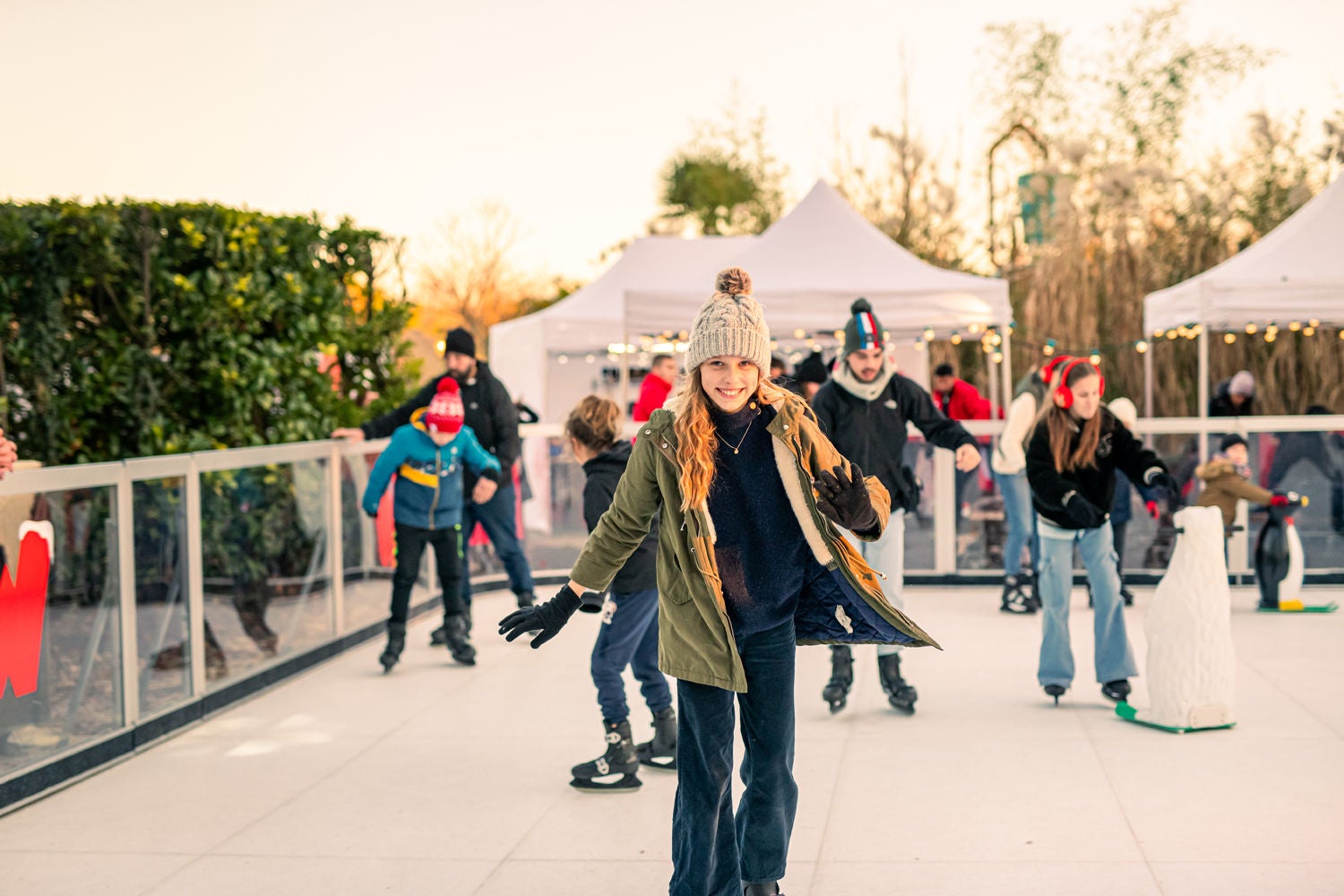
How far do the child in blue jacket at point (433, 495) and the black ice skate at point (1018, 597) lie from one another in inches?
151

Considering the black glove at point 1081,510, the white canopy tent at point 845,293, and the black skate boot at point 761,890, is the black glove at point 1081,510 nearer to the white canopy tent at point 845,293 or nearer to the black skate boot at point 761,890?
the black skate boot at point 761,890

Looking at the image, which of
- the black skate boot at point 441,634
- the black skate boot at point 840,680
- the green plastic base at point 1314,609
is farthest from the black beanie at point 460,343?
the green plastic base at point 1314,609

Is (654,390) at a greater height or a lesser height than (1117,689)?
greater

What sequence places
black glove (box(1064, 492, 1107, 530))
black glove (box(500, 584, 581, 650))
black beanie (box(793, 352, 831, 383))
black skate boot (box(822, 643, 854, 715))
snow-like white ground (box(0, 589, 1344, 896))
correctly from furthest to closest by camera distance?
1. black beanie (box(793, 352, 831, 383))
2. black skate boot (box(822, 643, 854, 715))
3. black glove (box(1064, 492, 1107, 530))
4. snow-like white ground (box(0, 589, 1344, 896))
5. black glove (box(500, 584, 581, 650))

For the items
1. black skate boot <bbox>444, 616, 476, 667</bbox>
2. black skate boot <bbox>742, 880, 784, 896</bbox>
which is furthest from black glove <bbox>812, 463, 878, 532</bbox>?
black skate boot <bbox>444, 616, 476, 667</bbox>

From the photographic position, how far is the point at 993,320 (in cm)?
1329

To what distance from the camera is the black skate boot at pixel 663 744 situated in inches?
226

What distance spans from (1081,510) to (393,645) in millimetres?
3842

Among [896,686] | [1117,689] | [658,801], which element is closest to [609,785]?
[658,801]

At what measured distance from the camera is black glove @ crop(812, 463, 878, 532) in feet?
11.5

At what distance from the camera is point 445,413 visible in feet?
25.3

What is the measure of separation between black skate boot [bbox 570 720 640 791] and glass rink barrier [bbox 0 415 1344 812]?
2067mm

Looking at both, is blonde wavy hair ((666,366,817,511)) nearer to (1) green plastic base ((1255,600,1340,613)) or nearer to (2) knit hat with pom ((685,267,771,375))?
(2) knit hat with pom ((685,267,771,375))

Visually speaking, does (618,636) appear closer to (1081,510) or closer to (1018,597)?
(1081,510)
